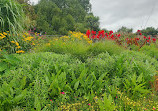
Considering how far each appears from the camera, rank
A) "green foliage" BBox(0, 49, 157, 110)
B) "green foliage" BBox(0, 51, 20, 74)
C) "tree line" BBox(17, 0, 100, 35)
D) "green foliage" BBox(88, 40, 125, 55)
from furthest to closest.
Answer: "tree line" BBox(17, 0, 100, 35), "green foliage" BBox(88, 40, 125, 55), "green foliage" BBox(0, 51, 20, 74), "green foliage" BBox(0, 49, 157, 110)

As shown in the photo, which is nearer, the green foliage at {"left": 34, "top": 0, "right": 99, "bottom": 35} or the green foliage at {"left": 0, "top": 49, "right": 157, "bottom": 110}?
the green foliage at {"left": 0, "top": 49, "right": 157, "bottom": 110}

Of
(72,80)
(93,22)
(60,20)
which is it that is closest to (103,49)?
(72,80)

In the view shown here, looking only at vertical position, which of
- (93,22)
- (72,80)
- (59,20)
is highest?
(93,22)

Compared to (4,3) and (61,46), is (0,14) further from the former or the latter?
(61,46)

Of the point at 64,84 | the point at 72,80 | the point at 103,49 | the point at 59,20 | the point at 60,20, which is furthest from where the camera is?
the point at 60,20

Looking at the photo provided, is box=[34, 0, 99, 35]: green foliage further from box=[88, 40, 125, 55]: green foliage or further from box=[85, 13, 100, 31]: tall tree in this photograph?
box=[88, 40, 125, 55]: green foliage

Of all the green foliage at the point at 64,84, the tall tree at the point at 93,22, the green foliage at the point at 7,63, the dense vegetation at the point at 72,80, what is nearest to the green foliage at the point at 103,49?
the dense vegetation at the point at 72,80

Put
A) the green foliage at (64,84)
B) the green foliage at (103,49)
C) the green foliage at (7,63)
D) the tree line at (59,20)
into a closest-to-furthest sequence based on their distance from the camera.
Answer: the green foliage at (64,84) → the green foliage at (7,63) → the green foliage at (103,49) → the tree line at (59,20)

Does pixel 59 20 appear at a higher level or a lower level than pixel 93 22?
lower

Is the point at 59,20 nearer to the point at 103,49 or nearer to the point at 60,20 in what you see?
the point at 60,20

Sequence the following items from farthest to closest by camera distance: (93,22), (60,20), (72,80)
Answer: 1. (60,20)
2. (93,22)
3. (72,80)

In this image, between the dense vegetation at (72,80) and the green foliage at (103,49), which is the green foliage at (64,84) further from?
the green foliage at (103,49)

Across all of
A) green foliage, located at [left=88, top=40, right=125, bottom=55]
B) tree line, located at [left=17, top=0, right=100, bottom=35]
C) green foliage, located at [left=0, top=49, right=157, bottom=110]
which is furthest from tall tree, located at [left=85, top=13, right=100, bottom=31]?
green foliage, located at [left=0, top=49, right=157, bottom=110]

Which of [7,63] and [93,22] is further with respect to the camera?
[93,22]
